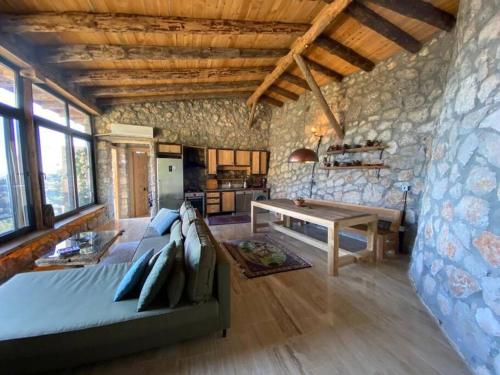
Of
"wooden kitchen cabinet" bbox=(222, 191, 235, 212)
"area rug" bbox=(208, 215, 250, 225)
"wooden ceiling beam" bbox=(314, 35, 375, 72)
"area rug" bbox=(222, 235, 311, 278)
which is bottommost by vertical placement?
"area rug" bbox=(208, 215, 250, 225)

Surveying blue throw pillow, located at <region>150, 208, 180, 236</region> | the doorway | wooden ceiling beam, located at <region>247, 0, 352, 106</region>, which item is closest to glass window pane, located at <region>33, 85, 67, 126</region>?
the doorway

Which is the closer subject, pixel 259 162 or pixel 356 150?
pixel 356 150

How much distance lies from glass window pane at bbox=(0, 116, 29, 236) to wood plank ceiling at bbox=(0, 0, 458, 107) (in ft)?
3.75

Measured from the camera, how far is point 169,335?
146 cm

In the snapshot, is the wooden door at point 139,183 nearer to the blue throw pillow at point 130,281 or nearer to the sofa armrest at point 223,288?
the blue throw pillow at point 130,281

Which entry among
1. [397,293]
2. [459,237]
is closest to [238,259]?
[397,293]

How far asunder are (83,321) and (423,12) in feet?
15.0

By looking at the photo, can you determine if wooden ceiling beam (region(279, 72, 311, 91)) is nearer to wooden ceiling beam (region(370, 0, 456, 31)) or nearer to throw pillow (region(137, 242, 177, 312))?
wooden ceiling beam (region(370, 0, 456, 31))

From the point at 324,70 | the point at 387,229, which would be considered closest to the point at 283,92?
the point at 324,70

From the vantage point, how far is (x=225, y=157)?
20.8ft

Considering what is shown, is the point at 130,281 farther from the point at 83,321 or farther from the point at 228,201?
the point at 228,201

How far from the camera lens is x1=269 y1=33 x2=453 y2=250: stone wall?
305 centimetres

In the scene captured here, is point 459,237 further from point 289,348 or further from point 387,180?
point 387,180

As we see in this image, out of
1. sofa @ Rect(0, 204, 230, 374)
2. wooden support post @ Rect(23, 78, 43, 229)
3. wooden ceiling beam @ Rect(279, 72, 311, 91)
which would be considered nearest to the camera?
sofa @ Rect(0, 204, 230, 374)
